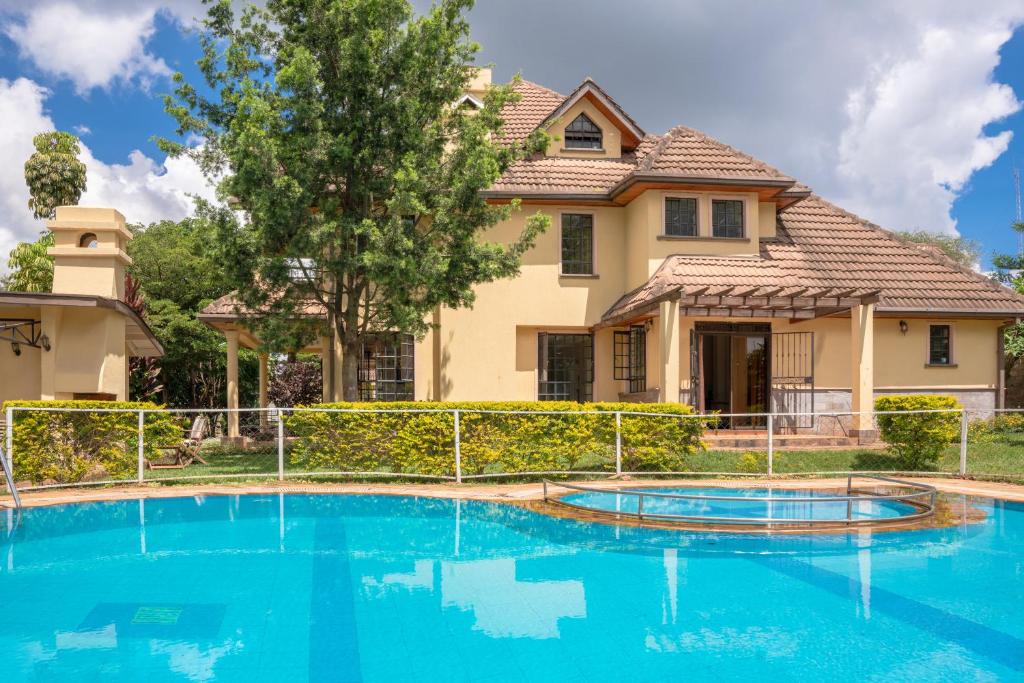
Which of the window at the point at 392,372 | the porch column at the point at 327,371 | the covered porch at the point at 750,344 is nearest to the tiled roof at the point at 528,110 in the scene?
the covered porch at the point at 750,344

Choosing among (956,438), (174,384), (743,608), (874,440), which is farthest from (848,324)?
(174,384)

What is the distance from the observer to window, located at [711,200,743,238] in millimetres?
20391

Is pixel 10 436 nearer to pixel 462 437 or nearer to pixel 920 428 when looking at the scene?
pixel 462 437

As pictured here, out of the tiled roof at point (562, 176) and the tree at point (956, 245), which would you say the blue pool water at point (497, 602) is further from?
the tree at point (956, 245)

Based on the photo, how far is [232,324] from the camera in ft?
67.9

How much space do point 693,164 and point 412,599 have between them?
1567 cm

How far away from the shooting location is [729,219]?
20.4m

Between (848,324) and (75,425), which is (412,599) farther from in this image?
(848,324)

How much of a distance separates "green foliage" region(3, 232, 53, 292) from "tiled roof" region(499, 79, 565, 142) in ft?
66.0

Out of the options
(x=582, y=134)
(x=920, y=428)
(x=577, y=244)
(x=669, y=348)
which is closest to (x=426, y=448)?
(x=669, y=348)

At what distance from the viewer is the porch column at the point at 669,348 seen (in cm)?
1731

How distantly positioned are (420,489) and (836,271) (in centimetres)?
1341

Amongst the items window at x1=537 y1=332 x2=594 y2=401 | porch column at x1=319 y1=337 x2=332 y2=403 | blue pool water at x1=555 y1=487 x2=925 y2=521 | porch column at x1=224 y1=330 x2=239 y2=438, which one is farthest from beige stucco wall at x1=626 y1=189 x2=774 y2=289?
porch column at x1=224 y1=330 x2=239 y2=438

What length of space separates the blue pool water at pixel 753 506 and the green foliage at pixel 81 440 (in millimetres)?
7917
